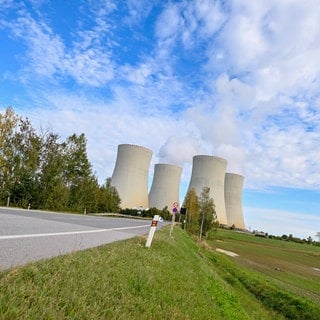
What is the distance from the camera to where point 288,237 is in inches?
4427

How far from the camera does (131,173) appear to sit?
5391 cm

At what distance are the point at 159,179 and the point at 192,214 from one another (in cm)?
1394

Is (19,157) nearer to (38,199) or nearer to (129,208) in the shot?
(38,199)

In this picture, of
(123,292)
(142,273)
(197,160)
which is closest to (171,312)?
(123,292)

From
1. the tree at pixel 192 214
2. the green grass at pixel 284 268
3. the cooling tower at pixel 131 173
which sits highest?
A: the cooling tower at pixel 131 173

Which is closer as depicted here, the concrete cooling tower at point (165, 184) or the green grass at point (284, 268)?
the green grass at point (284, 268)

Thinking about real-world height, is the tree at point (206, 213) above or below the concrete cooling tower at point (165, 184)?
below

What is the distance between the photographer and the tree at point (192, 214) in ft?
160

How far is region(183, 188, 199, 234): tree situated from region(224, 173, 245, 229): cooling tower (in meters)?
19.4

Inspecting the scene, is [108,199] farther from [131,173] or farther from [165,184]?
[165,184]

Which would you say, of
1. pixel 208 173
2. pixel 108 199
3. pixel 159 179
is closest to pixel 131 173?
pixel 108 199

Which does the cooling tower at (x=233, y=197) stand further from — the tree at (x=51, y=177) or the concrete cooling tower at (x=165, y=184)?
the tree at (x=51, y=177)

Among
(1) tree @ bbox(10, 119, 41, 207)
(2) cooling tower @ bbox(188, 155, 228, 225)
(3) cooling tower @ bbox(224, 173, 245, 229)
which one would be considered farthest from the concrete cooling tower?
(1) tree @ bbox(10, 119, 41, 207)

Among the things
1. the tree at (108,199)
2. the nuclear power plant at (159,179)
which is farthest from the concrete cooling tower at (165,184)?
the tree at (108,199)
